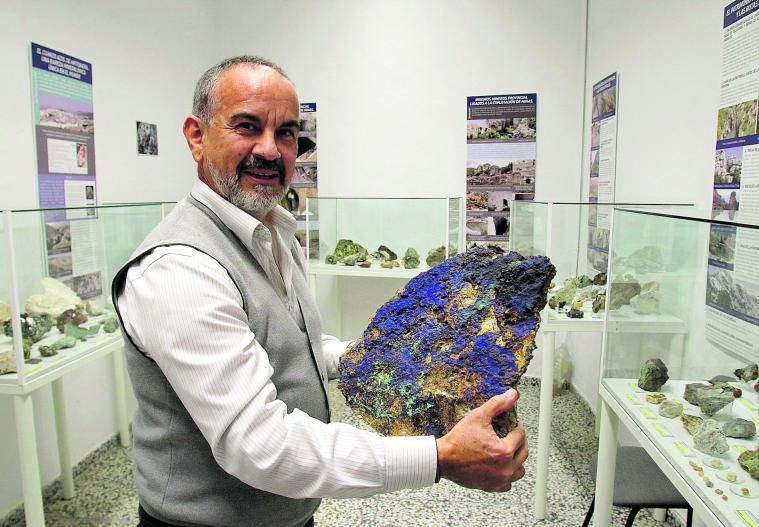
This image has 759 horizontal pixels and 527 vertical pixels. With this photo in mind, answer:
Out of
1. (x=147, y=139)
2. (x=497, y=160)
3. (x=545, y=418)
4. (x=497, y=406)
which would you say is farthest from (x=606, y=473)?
(x=147, y=139)

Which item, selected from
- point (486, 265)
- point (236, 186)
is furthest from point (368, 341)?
point (236, 186)

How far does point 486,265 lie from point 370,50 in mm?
3695

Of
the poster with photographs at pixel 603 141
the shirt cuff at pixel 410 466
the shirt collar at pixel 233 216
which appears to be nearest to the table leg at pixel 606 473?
the shirt cuff at pixel 410 466

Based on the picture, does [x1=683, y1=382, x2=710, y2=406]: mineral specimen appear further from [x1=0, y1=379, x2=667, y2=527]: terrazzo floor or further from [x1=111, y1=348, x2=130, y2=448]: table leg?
[x1=111, y1=348, x2=130, y2=448]: table leg

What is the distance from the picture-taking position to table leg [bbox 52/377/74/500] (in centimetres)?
286

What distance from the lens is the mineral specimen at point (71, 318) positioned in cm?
249

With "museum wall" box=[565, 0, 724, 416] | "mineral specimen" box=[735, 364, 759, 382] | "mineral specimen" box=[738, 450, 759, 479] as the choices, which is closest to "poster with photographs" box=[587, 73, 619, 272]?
"museum wall" box=[565, 0, 724, 416]

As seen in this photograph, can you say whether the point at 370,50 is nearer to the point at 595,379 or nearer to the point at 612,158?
the point at 612,158

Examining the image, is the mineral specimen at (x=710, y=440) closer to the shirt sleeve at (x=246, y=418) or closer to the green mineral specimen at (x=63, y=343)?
the shirt sleeve at (x=246, y=418)

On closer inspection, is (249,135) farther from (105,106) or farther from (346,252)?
(346,252)

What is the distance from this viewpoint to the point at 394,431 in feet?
4.35

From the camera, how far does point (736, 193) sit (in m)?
2.18

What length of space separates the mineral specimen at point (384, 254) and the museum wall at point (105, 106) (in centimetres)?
172

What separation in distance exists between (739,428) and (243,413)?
1.31 m
